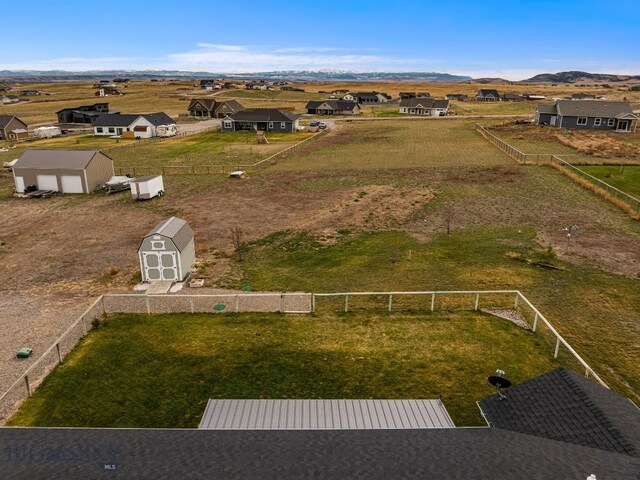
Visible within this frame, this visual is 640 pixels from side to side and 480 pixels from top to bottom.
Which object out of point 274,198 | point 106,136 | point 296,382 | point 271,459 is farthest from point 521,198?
point 106,136

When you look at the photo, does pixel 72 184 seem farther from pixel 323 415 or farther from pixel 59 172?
pixel 323 415

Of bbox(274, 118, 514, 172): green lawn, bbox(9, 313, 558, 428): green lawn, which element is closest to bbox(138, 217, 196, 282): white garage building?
bbox(9, 313, 558, 428): green lawn

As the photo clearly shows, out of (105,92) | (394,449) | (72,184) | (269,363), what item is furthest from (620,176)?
(105,92)

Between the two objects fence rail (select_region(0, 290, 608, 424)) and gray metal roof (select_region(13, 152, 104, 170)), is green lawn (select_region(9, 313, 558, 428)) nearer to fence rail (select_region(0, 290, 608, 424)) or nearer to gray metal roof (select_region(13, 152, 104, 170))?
fence rail (select_region(0, 290, 608, 424))

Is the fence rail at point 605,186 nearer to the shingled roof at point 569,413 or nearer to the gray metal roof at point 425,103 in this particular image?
the shingled roof at point 569,413

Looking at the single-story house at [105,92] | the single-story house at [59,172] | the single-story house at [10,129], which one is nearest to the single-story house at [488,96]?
the single-story house at [105,92]

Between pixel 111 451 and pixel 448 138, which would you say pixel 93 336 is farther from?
pixel 448 138
